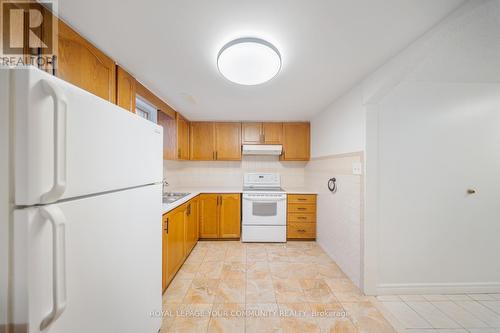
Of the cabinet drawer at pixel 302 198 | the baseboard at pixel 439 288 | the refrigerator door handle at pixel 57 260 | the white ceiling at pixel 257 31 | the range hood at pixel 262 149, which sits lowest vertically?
the baseboard at pixel 439 288

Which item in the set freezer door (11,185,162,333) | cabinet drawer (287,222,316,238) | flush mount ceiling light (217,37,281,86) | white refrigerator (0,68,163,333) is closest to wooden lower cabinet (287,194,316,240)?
cabinet drawer (287,222,316,238)

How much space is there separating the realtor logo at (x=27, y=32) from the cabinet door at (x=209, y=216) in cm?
247

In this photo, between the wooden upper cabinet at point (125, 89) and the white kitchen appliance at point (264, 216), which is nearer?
the wooden upper cabinet at point (125, 89)

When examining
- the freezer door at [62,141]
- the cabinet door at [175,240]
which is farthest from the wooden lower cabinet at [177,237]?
the freezer door at [62,141]

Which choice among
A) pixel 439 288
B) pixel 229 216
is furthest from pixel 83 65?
pixel 439 288

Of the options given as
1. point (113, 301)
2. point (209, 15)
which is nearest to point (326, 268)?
point (113, 301)

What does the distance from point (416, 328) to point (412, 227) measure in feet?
2.70

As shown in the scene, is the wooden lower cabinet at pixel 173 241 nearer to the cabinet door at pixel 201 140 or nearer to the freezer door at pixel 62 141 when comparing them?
the freezer door at pixel 62 141

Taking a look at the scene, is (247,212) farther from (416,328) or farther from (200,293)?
(416,328)

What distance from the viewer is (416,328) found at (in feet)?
A: 4.76

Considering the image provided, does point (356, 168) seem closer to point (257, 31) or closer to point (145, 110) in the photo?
point (257, 31)

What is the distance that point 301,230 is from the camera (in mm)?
3152

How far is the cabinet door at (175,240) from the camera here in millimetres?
1892

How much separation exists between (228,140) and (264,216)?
1.53 metres
